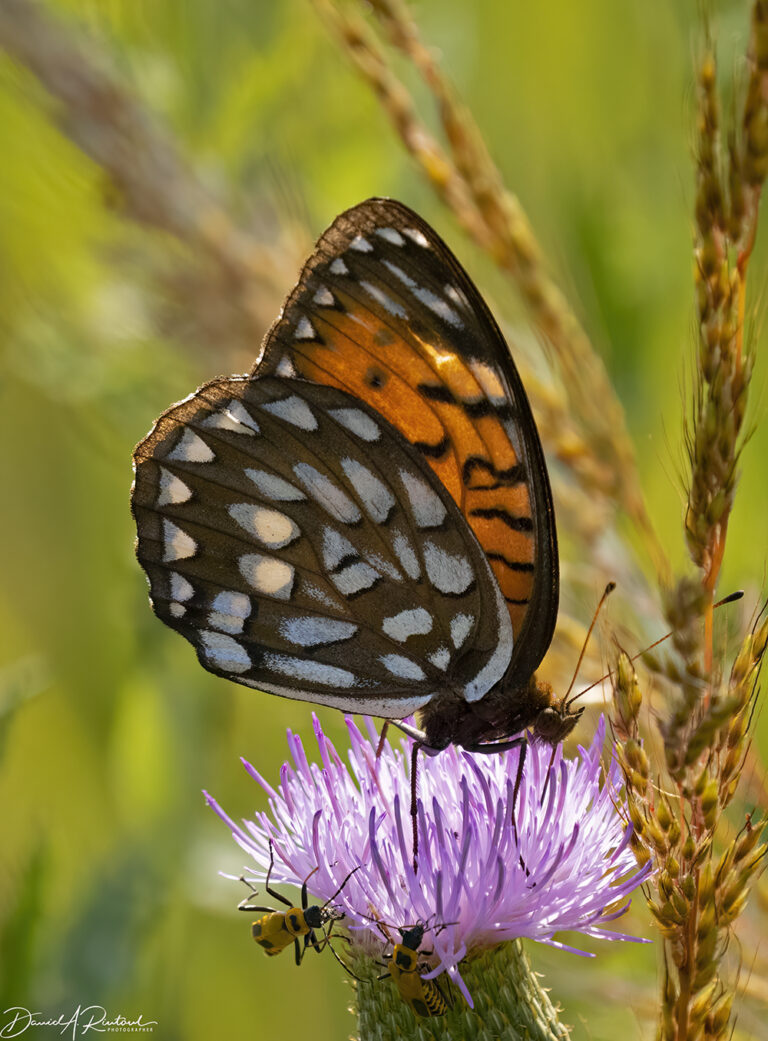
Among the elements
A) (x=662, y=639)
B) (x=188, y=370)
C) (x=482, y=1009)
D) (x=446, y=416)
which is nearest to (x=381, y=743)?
(x=482, y=1009)

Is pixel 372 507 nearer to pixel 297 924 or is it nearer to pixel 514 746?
pixel 514 746

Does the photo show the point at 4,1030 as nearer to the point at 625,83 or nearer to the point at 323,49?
the point at 323,49

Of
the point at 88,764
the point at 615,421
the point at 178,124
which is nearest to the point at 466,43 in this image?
the point at 178,124

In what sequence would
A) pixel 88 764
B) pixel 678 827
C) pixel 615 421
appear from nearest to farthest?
pixel 678 827
pixel 615 421
pixel 88 764

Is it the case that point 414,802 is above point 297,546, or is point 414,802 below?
below

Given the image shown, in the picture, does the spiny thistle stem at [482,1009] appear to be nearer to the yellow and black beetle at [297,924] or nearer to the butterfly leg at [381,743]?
the yellow and black beetle at [297,924]

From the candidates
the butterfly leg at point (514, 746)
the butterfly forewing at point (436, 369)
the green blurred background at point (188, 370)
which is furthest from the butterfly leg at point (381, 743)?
the green blurred background at point (188, 370)
